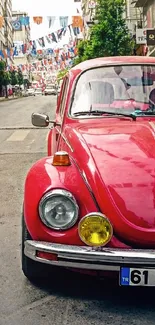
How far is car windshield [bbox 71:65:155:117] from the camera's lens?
467 cm

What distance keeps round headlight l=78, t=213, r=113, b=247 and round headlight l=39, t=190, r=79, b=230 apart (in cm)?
9

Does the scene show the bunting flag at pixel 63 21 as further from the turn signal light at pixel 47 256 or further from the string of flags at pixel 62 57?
the turn signal light at pixel 47 256

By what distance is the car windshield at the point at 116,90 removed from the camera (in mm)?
4672

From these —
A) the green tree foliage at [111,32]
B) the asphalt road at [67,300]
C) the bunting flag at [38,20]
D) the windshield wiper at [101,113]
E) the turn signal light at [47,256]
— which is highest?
the bunting flag at [38,20]

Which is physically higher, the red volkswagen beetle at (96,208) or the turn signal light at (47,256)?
the red volkswagen beetle at (96,208)

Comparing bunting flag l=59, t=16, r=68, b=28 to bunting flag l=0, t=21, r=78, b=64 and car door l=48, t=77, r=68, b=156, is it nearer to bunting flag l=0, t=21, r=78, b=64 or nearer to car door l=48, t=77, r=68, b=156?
bunting flag l=0, t=21, r=78, b=64

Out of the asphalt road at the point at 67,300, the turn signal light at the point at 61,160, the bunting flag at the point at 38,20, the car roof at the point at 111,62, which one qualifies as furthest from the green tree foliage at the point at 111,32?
the turn signal light at the point at 61,160

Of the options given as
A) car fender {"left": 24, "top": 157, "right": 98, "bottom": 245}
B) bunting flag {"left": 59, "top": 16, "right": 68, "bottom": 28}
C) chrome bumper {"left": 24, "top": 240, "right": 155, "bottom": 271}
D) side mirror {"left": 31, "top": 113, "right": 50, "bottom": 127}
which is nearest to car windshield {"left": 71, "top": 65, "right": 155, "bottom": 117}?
side mirror {"left": 31, "top": 113, "right": 50, "bottom": 127}

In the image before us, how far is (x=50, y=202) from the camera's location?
326cm

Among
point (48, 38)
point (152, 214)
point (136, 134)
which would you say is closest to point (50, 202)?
point (152, 214)

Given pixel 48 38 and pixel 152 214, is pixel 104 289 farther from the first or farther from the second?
pixel 48 38

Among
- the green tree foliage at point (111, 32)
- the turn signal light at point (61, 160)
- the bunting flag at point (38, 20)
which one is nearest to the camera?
the turn signal light at point (61, 160)

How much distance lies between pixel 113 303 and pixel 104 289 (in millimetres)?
205

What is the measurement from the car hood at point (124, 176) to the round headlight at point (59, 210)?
164mm
